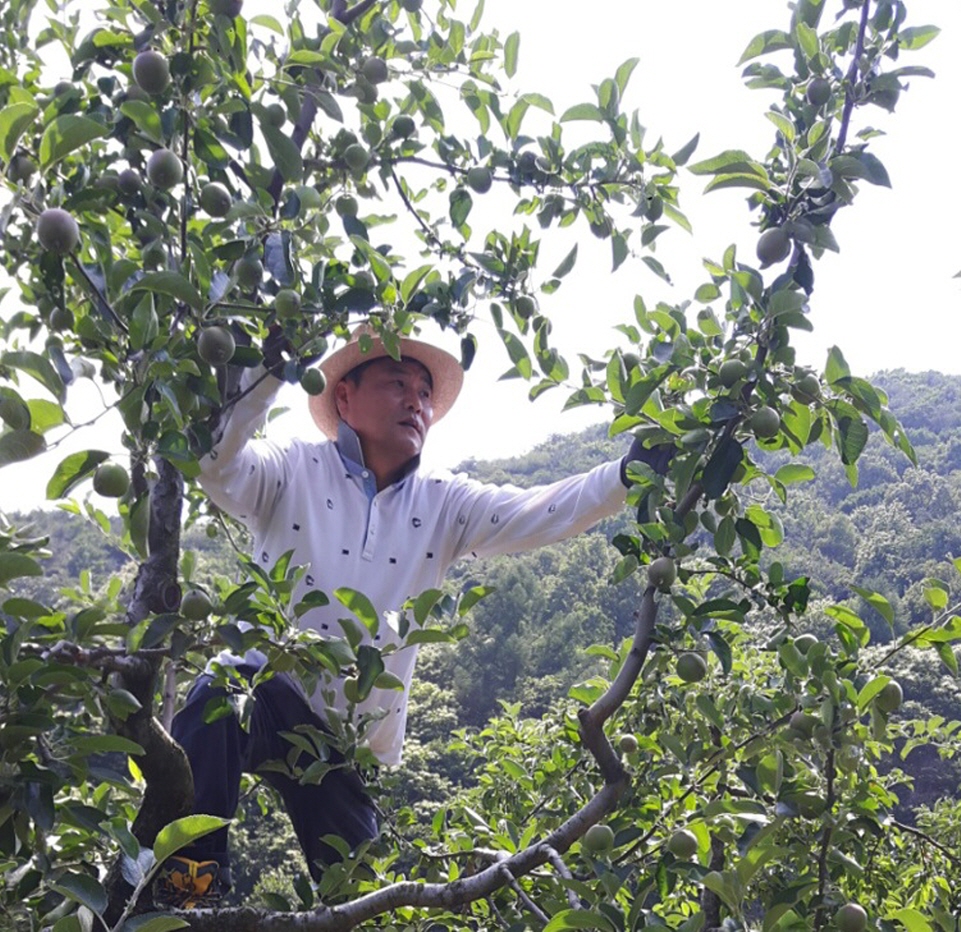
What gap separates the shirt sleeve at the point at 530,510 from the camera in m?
1.94

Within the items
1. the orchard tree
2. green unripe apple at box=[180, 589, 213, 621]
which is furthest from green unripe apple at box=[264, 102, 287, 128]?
green unripe apple at box=[180, 589, 213, 621]

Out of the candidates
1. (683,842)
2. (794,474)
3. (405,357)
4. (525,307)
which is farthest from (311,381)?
(405,357)

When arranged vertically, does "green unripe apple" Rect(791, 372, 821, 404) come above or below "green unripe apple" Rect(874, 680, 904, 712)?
above

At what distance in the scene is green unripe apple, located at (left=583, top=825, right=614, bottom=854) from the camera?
4.29 feet

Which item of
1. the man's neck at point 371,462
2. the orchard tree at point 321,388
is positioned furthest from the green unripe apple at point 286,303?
the man's neck at point 371,462

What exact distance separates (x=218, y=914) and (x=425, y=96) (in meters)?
1.27

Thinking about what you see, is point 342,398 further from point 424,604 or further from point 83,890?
point 83,890

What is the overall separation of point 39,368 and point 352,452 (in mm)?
1247

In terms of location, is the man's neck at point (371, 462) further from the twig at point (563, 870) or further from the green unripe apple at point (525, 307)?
the twig at point (563, 870)

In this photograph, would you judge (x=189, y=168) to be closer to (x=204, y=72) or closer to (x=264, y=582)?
(x=204, y=72)

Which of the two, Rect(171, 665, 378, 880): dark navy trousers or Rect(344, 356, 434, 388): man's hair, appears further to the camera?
Rect(344, 356, 434, 388): man's hair

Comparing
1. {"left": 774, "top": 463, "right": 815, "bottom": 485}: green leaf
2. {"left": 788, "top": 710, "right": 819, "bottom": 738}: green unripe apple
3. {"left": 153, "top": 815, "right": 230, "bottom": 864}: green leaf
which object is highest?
{"left": 774, "top": 463, "right": 815, "bottom": 485}: green leaf

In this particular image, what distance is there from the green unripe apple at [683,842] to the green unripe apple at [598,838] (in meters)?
0.08

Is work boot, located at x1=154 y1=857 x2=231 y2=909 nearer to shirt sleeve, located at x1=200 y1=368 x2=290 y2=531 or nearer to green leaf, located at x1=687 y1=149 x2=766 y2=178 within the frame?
shirt sleeve, located at x1=200 y1=368 x2=290 y2=531
